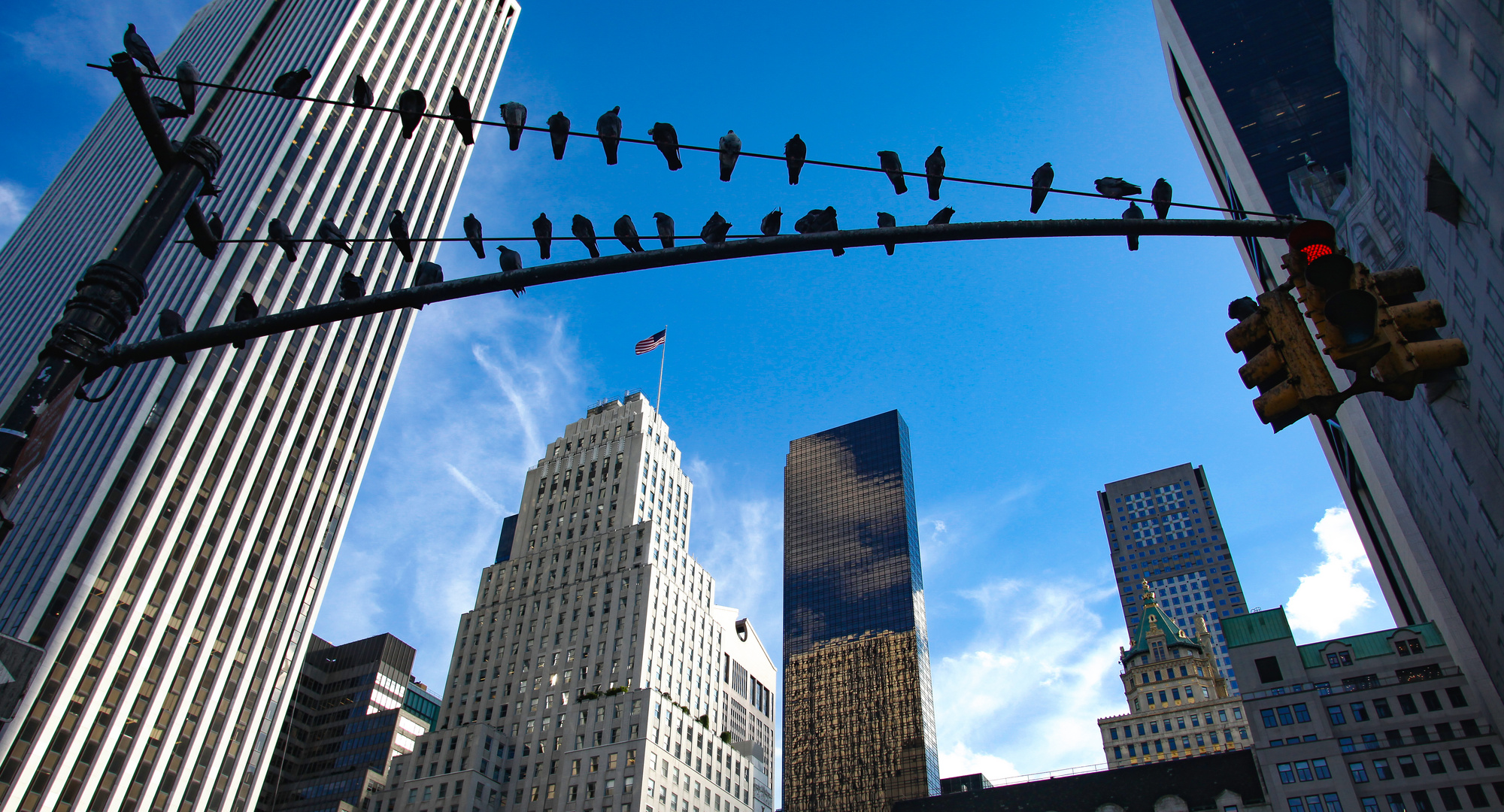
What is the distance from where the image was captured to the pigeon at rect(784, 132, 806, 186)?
1082cm

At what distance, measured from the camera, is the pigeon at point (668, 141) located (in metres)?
10.5

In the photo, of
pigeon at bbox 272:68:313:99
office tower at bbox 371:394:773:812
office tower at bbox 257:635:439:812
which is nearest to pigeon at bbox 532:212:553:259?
pigeon at bbox 272:68:313:99

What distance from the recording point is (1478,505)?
35.7 meters

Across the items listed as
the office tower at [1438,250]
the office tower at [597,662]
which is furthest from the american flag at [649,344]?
the office tower at [1438,250]

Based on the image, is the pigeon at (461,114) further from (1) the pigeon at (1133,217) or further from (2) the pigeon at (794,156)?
(1) the pigeon at (1133,217)

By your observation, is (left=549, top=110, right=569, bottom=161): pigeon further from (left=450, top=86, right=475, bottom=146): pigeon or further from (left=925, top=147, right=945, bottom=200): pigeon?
(left=925, top=147, right=945, bottom=200): pigeon

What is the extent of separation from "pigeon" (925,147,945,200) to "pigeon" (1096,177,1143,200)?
1976 mm

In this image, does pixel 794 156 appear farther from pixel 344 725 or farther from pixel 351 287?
pixel 344 725

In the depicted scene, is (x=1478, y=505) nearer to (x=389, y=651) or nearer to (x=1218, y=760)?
(x=1218, y=760)

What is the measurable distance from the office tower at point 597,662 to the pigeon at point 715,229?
3331 inches

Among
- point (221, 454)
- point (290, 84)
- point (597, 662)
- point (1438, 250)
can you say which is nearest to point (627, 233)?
point (290, 84)

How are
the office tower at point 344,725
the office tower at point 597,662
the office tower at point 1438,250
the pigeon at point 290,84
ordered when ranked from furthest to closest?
the office tower at point 344,725, the office tower at point 597,662, the office tower at point 1438,250, the pigeon at point 290,84

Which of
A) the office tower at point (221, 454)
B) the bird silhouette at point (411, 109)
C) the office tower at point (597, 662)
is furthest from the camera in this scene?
the office tower at point (597, 662)

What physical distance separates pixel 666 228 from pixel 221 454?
84.1 meters
